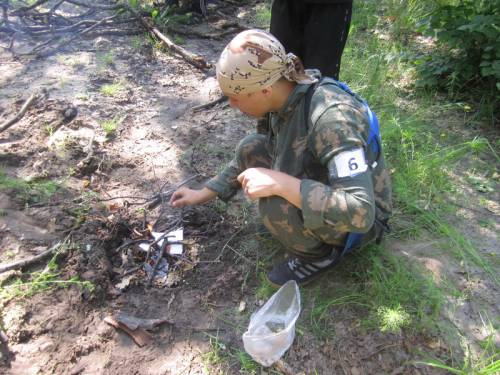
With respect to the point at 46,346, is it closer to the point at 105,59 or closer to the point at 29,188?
the point at 29,188

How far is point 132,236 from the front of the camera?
7.96 feet

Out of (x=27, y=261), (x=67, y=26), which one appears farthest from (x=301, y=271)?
(x=67, y=26)

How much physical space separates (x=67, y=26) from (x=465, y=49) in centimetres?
464

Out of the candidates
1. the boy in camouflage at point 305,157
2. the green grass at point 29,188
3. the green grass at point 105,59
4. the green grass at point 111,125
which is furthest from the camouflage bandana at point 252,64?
the green grass at point 105,59

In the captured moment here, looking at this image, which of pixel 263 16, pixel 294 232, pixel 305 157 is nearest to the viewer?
pixel 305 157

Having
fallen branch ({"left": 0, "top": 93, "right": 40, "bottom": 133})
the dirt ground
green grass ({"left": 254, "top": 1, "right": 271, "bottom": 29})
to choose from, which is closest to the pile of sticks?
the dirt ground

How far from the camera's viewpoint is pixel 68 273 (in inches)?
81.8

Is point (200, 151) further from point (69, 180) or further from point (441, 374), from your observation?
point (441, 374)

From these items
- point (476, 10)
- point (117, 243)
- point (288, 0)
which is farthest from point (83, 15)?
point (476, 10)

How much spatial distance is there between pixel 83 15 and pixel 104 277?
14.9 ft

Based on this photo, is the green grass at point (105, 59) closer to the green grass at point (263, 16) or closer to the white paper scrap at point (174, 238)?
the green grass at point (263, 16)

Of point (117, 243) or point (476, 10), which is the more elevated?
point (476, 10)

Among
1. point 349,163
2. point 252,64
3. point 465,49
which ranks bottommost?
point 465,49

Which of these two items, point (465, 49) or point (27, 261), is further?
point (465, 49)
